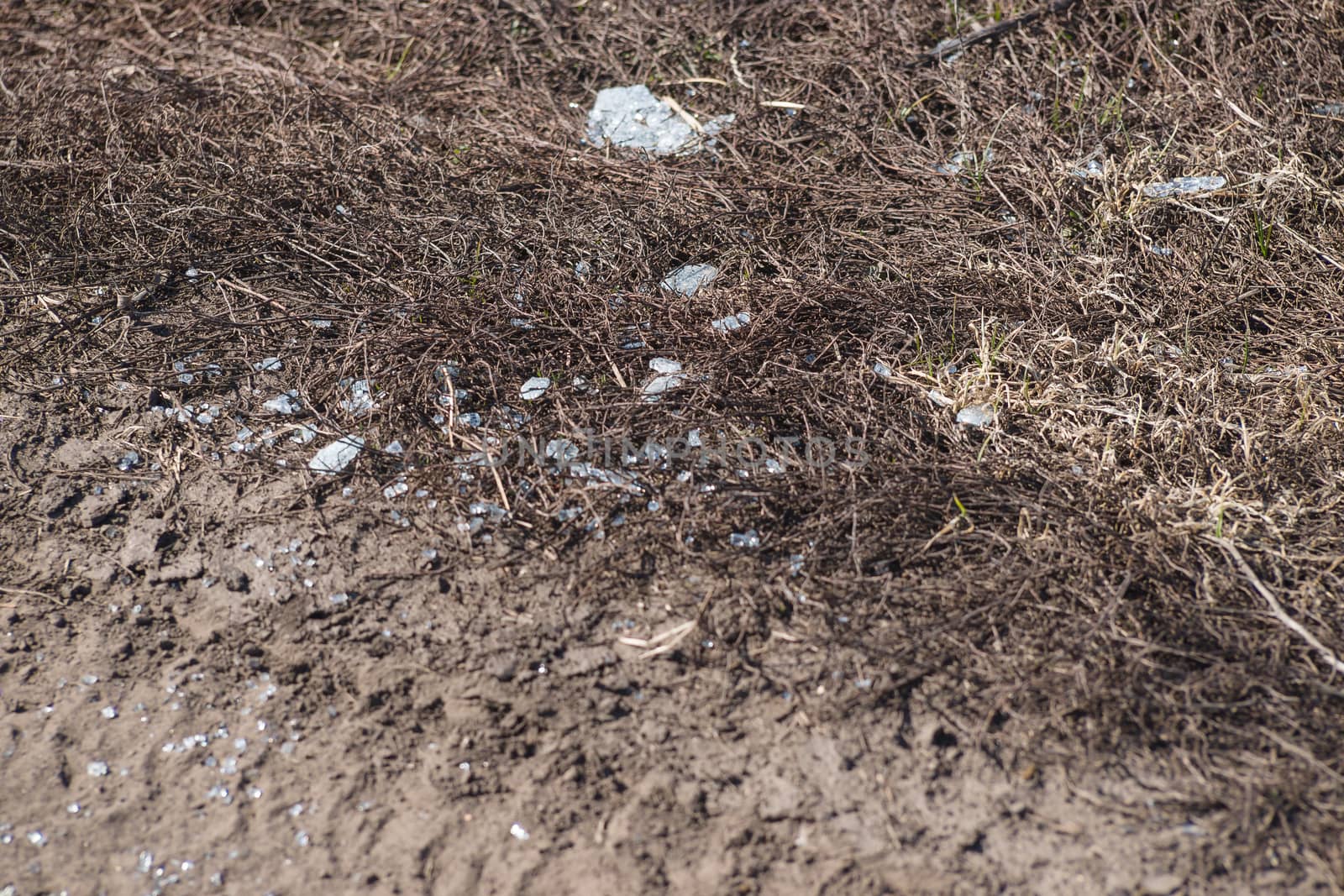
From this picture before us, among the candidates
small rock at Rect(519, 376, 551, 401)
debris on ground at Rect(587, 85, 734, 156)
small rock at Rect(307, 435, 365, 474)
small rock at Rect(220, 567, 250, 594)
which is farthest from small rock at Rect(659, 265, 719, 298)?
small rock at Rect(220, 567, 250, 594)

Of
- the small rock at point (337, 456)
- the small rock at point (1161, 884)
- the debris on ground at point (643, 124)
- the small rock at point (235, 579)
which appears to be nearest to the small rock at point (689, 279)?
the debris on ground at point (643, 124)

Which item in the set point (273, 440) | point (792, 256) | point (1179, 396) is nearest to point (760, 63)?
point (792, 256)

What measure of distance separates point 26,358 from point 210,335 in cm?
44

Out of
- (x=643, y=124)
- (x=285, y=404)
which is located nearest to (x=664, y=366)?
(x=285, y=404)

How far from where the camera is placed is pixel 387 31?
3736 millimetres

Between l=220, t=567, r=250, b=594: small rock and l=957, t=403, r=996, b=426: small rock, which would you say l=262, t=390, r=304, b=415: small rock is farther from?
l=957, t=403, r=996, b=426: small rock

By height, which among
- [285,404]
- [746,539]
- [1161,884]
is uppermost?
[285,404]

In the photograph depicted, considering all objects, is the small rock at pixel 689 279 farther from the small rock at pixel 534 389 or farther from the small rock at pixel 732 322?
the small rock at pixel 534 389

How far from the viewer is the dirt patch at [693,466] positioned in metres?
1.85

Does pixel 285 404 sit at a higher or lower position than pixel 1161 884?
higher

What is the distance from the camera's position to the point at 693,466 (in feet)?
7.59

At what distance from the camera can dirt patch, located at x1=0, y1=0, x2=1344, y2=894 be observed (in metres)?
1.85

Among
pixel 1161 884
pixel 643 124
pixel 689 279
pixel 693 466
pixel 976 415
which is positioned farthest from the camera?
pixel 643 124

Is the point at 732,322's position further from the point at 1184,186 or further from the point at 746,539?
the point at 1184,186
